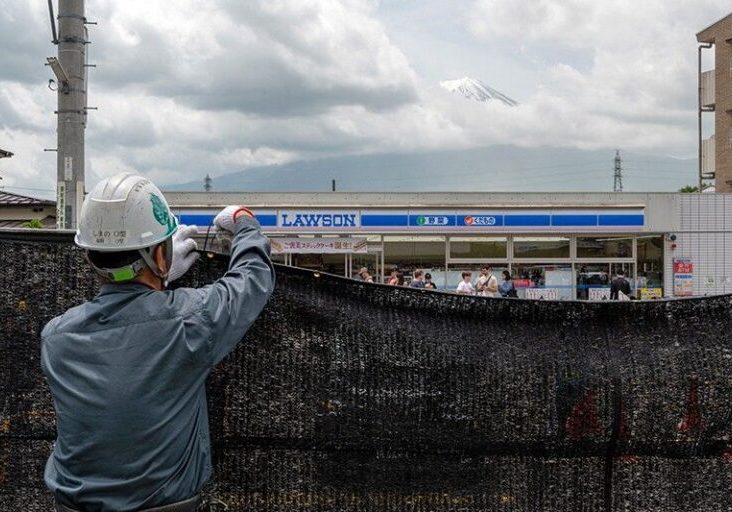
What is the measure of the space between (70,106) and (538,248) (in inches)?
849

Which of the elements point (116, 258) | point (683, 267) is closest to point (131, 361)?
point (116, 258)

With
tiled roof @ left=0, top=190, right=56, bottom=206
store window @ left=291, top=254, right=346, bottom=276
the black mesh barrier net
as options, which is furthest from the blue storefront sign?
the black mesh barrier net

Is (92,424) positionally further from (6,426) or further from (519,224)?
(519,224)

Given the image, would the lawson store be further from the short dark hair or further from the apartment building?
the short dark hair

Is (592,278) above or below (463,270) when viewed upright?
below

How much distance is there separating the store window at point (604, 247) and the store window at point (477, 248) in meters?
2.85

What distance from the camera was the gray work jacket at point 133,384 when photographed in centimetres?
213

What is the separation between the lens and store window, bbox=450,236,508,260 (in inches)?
1110

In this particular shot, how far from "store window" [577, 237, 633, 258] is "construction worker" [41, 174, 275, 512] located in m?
27.4

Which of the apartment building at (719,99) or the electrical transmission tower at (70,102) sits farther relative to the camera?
the apartment building at (719,99)

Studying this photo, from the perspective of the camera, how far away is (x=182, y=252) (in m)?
2.76

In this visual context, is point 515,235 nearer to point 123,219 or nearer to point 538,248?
point 538,248

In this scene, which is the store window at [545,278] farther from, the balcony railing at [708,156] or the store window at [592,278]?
the balcony railing at [708,156]

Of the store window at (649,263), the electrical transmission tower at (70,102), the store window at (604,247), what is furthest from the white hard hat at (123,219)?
the store window at (649,263)
